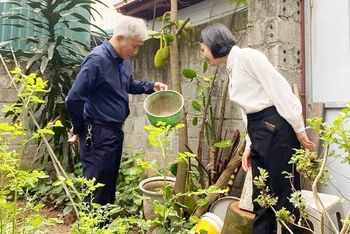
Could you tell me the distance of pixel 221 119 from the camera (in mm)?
2705

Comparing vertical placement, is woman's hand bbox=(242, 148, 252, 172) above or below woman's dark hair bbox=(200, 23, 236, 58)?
below

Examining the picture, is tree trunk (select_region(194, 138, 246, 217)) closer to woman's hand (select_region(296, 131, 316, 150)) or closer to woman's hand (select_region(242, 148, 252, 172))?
woman's hand (select_region(242, 148, 252, 172))

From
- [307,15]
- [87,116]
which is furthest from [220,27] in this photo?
[87,116]

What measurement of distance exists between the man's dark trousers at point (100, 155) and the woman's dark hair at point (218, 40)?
0.83 meters

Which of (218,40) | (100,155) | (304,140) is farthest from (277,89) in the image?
(100,155)

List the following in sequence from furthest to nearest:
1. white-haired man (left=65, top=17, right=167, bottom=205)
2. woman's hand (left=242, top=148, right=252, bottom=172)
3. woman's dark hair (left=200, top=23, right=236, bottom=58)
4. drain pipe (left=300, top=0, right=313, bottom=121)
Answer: drain pipe (left=300, top=0, right=313, bottom=121) → white-haired man (left=65, top=17, right=167, bottom=205) → woman's hand (left=242, top=148, right=252, bottom=172) → woman's dark hair (left=200, top=23, right=236, bottom=58)

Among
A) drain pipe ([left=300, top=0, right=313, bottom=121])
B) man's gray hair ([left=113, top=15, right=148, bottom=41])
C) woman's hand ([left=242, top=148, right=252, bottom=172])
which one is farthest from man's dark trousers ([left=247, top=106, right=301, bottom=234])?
man's gray hair ([left=113, top=15, right=148, bottom=41])

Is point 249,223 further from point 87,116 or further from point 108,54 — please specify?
Result: point 108,54

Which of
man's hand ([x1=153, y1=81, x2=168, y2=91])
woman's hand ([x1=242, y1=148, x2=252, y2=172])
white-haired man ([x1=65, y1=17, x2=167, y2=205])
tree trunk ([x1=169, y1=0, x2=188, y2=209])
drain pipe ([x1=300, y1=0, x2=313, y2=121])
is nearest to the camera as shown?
woman's hand ([x1=242, y1=148, x2=252, y2=172])

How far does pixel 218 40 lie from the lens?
6.49 feet

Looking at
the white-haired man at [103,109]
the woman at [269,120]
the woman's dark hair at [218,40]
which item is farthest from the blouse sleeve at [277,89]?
the white-haired man at [103,109]

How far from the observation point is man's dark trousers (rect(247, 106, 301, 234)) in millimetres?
1790

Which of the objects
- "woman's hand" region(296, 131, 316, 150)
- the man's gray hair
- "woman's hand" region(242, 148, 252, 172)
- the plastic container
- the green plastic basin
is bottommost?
the plastic container

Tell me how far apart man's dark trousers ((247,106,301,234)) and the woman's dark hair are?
1.34ft
